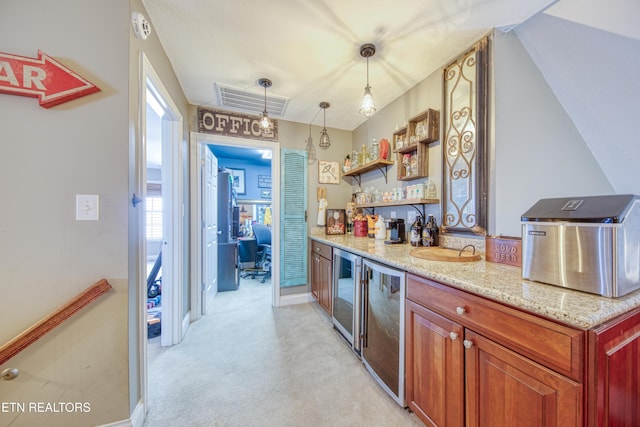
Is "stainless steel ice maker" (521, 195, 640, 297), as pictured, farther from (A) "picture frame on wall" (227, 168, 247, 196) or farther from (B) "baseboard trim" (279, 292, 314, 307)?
(A) "picture frame on wall" (227, 168, 247, 196)

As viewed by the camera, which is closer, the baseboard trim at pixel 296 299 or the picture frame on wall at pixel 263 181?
the baseboard trim at pixel 296 299

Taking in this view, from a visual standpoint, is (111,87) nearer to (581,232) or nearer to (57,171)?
(57,171)

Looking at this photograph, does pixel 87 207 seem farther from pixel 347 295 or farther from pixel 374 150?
pixel 374 150

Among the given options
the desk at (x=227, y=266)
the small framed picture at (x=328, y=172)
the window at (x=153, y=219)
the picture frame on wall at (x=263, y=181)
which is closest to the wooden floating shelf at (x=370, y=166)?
the small framed picture at (x=328, y=172)

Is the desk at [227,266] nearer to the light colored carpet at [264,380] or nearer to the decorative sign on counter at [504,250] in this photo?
the light colored carpet at [264,380]

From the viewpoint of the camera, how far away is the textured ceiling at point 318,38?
1372 millimetres

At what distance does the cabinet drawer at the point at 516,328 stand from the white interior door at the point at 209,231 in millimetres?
2487

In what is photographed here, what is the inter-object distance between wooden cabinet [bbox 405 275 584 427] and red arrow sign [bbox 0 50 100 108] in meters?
2.02

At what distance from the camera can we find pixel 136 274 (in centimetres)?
130

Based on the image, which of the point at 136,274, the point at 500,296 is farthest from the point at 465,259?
the point at 136,274

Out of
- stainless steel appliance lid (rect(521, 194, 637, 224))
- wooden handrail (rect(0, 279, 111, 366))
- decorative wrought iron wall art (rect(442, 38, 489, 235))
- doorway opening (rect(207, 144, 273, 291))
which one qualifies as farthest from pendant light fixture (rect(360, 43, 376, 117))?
wooden handrail (rect(0, 279, 111, 366))

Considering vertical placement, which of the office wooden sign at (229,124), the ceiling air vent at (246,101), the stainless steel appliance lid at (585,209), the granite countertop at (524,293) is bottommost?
the granite countertop at (524,293)

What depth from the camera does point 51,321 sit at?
3.45 ft

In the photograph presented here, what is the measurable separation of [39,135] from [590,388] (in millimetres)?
2371
